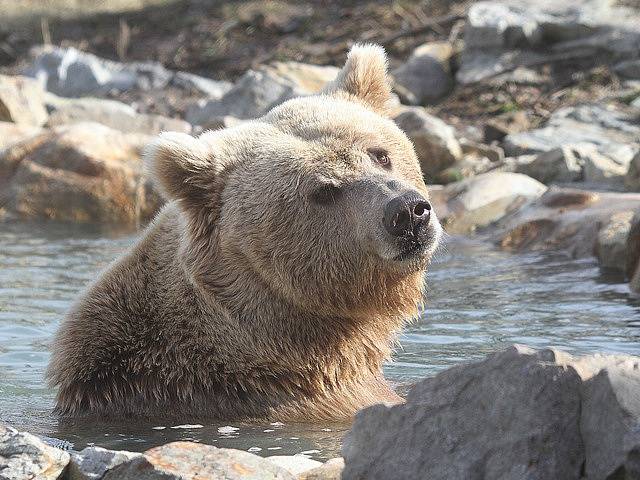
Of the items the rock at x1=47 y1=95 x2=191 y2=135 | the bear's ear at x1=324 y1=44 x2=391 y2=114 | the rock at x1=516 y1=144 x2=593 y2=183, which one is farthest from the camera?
the rock at x1=47 y1=95 x2=191 y2=135

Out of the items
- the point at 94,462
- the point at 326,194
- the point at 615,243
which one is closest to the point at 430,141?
the point at 615,243

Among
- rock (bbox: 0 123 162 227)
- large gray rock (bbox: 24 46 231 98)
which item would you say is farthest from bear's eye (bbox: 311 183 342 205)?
large gray rock (bbox: 24 46 231 98)

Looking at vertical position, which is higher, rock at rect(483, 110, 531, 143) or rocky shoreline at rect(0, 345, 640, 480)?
rock at rect(483, 110, 531, 143)

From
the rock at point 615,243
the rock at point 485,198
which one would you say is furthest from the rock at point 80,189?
the rock at point 615,243

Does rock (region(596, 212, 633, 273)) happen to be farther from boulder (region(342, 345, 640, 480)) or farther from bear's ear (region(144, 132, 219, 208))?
boulder (region(342, 345, 640, 480))

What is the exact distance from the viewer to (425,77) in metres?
16.2

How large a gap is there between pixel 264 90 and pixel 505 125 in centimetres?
322

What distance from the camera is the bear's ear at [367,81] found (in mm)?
5539

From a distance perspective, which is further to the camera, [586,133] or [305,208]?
[586,133]

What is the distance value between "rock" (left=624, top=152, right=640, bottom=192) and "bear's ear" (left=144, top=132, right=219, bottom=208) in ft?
22.4

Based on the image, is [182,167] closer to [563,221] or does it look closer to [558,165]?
[563,221]

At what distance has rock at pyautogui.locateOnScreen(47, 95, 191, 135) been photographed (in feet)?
49.3

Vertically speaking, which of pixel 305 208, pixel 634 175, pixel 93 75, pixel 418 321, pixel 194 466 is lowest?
pixel 418 321

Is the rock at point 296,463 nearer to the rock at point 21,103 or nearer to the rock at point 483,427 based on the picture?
the rock at point 483,427
